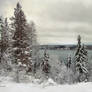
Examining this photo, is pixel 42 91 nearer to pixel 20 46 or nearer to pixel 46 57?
pixel 20 46

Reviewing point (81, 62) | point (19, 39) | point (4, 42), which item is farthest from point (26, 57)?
point (81, 62)

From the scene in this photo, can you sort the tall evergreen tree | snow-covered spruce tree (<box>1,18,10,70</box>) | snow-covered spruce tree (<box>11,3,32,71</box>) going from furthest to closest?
the tall evergreen tree, snow-covered spruce tree (<box>1,18,10,70</box>), snow-covered spruce tree (<box>11,3,32,71</box>)

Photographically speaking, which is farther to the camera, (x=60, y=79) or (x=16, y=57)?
(x=60, y=79)

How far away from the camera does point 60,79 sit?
166 feet

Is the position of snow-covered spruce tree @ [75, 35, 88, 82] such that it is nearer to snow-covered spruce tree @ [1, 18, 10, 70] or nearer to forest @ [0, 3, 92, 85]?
forest @ [0, 3, 92, 85]

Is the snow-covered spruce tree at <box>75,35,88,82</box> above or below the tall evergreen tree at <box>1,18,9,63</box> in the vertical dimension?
below

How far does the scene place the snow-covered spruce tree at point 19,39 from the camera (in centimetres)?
2780

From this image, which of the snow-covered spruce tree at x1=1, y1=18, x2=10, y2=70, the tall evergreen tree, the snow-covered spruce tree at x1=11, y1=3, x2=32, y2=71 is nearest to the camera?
the snow-covered spruce tree at x1=11, y1=3, x2=32, y2=71

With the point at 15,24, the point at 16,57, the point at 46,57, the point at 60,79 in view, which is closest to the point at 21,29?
the point at 15,24

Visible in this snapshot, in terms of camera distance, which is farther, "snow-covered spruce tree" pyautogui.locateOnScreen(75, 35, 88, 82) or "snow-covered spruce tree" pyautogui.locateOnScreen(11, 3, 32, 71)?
"snow-covered spruce tree" pyautogui.locateOnScreen(75, 35, 88, 82)

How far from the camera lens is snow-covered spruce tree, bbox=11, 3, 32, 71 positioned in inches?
1094

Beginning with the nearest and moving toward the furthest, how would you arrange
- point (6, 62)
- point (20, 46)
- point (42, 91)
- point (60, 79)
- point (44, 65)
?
point (42, 91)
point (20, 46)
point (6, 62)
point (44, 65)
point (60, 79)

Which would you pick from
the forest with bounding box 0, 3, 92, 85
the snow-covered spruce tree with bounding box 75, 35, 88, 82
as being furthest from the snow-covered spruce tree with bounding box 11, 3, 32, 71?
the snow-covered spruce tree with bounding box 75, 35, 88, 82

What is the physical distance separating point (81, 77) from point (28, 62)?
18.4 metres
